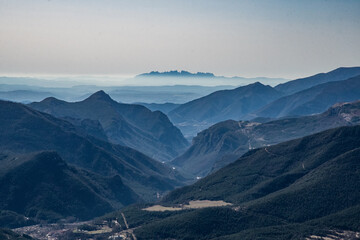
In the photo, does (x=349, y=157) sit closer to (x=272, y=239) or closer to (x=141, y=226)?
(x=272, y=239)

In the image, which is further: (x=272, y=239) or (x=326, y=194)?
(x=326, y=194)

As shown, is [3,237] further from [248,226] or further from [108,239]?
[248,226]

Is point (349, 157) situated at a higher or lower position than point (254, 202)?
higher

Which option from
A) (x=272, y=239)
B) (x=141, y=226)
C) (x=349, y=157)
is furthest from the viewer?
(x=349, y=157)

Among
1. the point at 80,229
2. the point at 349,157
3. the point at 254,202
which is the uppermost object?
the point at 349,157

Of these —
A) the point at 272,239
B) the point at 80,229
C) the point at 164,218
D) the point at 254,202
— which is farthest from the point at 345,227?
the point at 80,229

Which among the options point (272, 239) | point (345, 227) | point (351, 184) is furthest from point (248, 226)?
point (351, 184)

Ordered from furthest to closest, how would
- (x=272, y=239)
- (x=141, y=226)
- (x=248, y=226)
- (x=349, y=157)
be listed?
(x=349, y=157), (x=141, y=226), (x=248, y=226), (x=272, y=239)

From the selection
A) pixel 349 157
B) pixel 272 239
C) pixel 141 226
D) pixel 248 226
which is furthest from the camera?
pixel 349 157

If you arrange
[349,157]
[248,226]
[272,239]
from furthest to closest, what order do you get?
[349,157] < [248,226] < [272,239]
